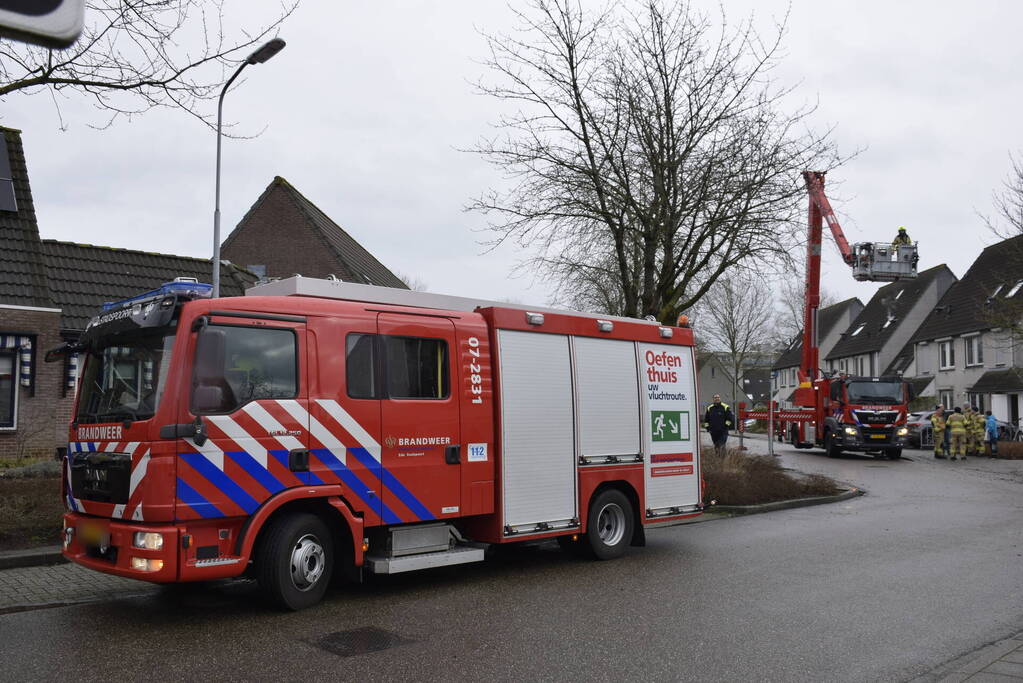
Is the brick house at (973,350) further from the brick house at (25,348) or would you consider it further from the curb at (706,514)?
the brick house at (25,348)

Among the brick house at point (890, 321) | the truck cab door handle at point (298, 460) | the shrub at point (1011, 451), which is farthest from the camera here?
the brick house at point (890, 321)

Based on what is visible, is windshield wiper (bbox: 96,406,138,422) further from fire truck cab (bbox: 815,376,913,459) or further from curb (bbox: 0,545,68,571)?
fire truck cab (bbox: 815,376,913,459)

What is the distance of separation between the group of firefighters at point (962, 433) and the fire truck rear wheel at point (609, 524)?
21.9 m

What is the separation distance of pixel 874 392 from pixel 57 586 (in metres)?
25.9

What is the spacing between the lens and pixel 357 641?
257 inches

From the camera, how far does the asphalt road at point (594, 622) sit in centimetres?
587

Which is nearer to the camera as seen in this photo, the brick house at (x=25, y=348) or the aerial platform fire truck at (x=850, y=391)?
the brick house at (x=25, y=348)

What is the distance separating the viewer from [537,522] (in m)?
9.32

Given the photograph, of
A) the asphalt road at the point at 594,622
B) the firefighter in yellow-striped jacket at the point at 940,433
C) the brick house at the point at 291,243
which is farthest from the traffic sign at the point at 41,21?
the firefighter in yellow-striped jacket at the point at 940,433

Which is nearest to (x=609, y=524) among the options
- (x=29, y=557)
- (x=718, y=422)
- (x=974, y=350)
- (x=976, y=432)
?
(x=29, y=557)

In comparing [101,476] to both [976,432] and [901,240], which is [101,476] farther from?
[976,432]

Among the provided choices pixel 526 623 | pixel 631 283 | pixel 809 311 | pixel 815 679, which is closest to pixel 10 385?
pixel 631 283

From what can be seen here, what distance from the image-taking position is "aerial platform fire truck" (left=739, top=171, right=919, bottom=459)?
2647 centimetres

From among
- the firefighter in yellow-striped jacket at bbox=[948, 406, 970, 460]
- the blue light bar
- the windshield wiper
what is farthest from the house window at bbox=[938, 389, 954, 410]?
the windshield wiper
